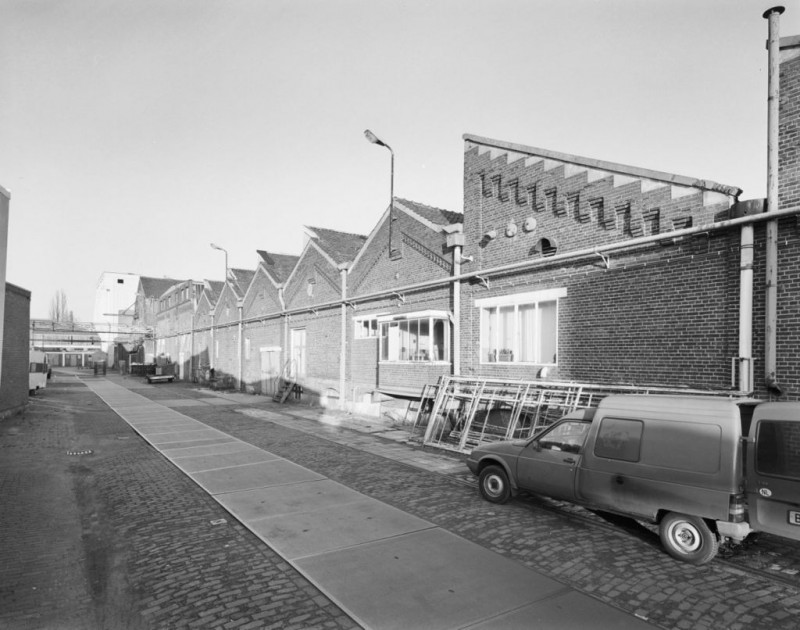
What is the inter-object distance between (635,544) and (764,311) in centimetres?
486

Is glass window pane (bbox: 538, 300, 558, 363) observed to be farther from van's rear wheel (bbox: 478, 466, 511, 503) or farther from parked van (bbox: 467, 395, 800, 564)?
parked van (bbox: 467, 395, 800, 564)

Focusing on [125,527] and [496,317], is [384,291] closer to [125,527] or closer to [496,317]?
[496,317]

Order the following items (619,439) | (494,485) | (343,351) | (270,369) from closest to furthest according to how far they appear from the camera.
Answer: (619,439) < (494,485) < (343,351) < (270,369)

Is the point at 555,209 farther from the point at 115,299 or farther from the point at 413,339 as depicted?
the point at 115,299

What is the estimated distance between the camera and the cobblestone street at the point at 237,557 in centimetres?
470

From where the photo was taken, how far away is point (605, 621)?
448 centimetres

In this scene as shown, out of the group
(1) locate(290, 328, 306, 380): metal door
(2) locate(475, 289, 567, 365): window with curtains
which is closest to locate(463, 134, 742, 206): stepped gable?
(2) locate(475, 289, 567, 365): window with curtains

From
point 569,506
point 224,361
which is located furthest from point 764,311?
point 224,361

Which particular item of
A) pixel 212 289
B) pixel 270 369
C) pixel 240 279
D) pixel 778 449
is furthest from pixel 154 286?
pixel 778 449

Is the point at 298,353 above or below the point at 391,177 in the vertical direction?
below

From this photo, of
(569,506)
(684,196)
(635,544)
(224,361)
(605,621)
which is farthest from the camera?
(224,361)

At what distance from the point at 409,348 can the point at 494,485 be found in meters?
9.60

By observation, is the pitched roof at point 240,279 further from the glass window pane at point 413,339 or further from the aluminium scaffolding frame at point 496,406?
the aluminium scaffolding frame at point 496,406

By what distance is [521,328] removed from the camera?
13.5 metres
